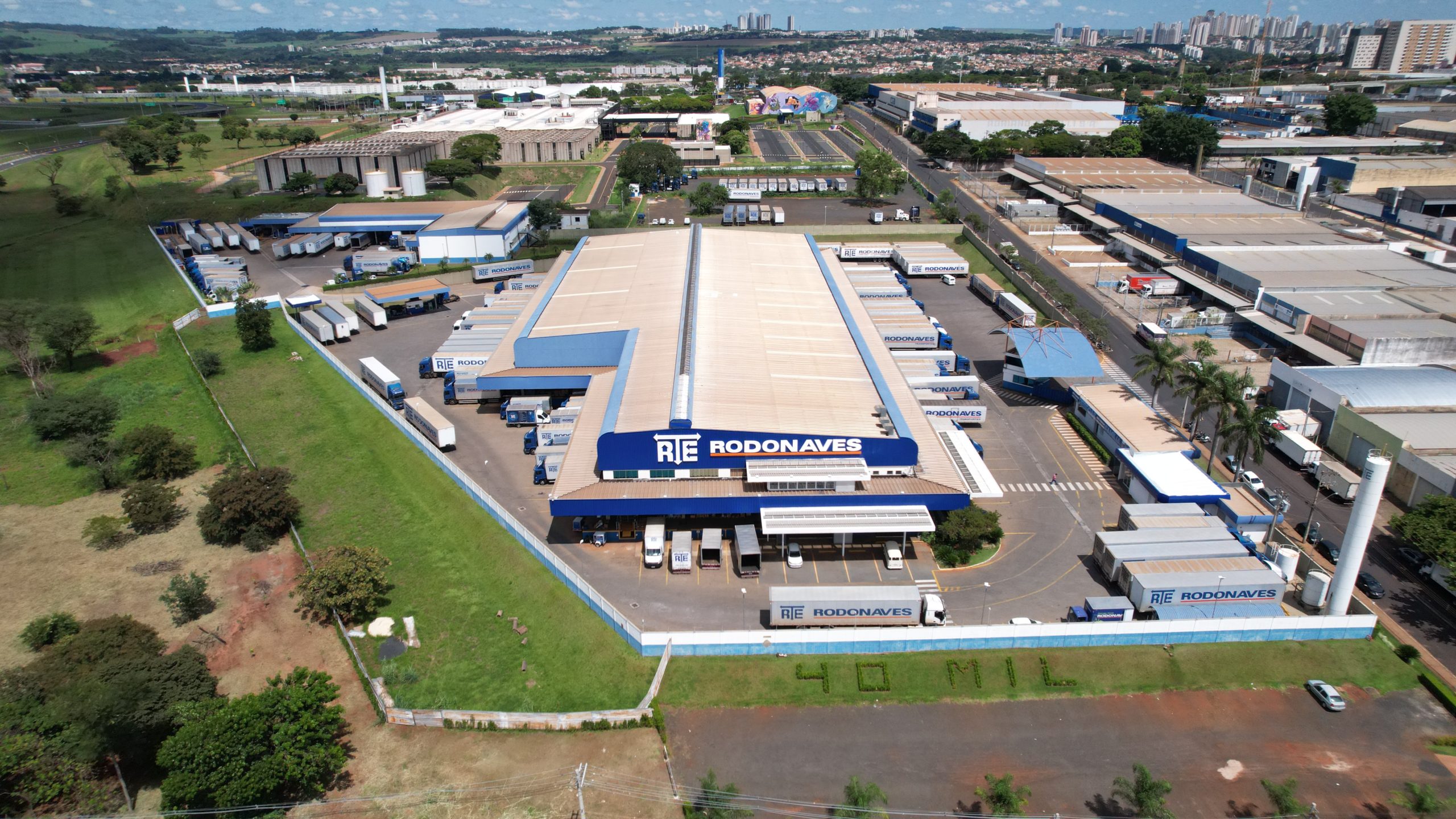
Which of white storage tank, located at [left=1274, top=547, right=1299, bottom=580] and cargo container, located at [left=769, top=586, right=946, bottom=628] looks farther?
white storage tank, located at [left=1274, top=547, right=1299, bottom=580]

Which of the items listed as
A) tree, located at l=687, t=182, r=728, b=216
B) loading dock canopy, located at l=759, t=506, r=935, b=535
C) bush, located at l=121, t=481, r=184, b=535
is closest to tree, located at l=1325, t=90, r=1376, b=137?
tree, located at l=687, t=182, r=728, b=216

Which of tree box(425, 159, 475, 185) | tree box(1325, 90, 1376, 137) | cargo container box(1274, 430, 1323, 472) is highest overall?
tree box(1325, 90, 1376, 137)

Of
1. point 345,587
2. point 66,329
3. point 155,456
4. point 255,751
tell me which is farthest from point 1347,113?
point 66,329

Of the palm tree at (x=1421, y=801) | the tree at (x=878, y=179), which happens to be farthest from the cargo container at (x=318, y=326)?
the palm tree at (x=1421, y=801)

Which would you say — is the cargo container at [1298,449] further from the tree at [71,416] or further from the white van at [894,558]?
the tree at [71,416]

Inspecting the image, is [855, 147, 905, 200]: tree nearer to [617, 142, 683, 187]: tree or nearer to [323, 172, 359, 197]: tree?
[617, 142, 683, 187]: tree
